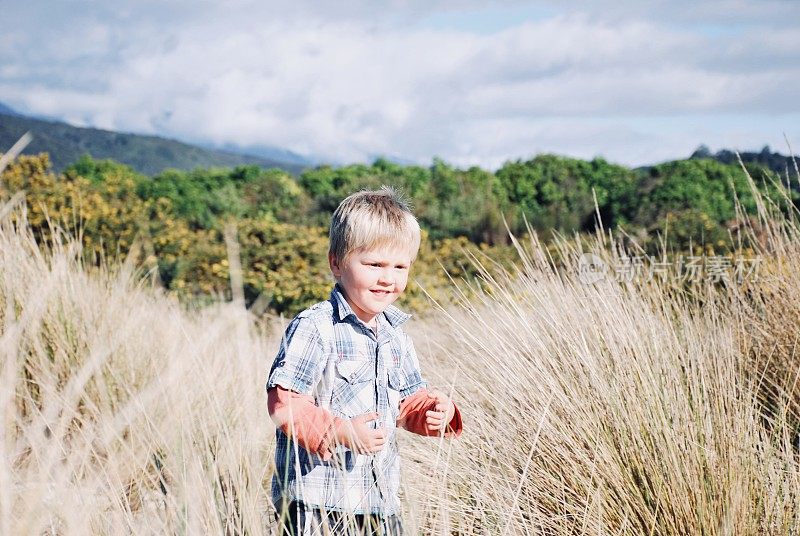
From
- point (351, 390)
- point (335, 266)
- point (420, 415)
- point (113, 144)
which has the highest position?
point (113, 144)

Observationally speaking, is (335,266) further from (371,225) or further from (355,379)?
(355,379)

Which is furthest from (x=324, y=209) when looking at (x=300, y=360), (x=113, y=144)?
(x=113, y=144)

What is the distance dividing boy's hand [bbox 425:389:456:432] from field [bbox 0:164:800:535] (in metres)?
0.15

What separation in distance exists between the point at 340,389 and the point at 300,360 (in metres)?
0.17

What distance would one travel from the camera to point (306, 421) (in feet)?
6.17

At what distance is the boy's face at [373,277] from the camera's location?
2.12 metres

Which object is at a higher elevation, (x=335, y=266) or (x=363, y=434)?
(x=335, y=266)

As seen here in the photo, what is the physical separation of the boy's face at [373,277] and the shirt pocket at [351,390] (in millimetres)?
175

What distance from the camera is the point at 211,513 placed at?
193 cm

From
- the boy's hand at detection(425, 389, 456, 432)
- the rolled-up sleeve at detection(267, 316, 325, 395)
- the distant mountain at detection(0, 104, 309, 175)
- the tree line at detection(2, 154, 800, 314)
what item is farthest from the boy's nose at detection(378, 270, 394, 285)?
the distant mountain at detection(0, 104, 309, 175)

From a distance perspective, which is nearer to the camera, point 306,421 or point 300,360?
point 306,421

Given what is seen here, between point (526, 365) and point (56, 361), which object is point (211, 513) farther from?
point (56, 361)

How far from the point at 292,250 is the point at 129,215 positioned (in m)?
3.22

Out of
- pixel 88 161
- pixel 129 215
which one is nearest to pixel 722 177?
pixel 129 215
